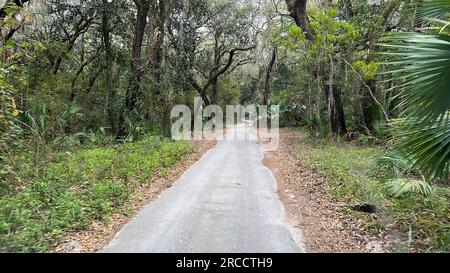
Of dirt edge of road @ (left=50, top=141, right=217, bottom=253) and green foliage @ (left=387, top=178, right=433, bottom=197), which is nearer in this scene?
dirt edge of road @ (left=50, top=141, right=217, bottom=253)

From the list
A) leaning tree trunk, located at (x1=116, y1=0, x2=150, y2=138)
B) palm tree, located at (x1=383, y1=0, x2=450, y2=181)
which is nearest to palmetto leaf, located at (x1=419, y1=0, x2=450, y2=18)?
palm tree, located at (x1=383, y1=0, x2=450, y2=181)

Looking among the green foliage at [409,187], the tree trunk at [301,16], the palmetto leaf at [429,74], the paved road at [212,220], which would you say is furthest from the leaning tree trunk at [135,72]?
the palmetto leaf at [429,74]

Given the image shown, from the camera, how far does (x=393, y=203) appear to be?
610 centimetres

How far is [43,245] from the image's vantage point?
4449 millimetres

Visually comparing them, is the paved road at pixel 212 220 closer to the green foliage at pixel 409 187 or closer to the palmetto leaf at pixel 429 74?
the green foliage at pixel 409 187

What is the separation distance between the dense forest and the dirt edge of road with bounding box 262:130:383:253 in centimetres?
73

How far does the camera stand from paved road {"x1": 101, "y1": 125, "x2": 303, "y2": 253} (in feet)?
15.6

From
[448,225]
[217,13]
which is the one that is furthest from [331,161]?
[217,13]

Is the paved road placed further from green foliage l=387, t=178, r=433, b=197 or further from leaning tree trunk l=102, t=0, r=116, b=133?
leaning tree trunk l=102, t=0, r=116, b=133

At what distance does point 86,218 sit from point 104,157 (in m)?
4.69

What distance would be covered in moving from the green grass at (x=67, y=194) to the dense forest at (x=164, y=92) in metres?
0.02

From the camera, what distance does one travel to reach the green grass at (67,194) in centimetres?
463

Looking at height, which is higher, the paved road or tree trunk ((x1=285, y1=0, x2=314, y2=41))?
tree trunk ((x1=285, y1=0, x2=314, y2=41))

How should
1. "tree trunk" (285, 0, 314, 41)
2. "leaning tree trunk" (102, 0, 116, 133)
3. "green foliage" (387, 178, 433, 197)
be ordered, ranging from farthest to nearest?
"leaning tree trunk" (102, 0, 116, 133)
"tree trunk" (285, 0, 314, 41)
"green foliage" (387, 178, 433, 197)
